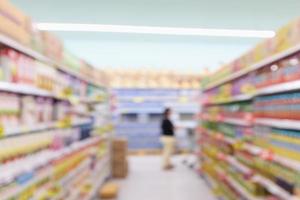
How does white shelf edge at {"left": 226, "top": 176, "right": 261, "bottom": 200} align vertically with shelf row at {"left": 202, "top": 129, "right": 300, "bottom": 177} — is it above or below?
below

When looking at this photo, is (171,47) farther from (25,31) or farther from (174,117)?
(25,31)

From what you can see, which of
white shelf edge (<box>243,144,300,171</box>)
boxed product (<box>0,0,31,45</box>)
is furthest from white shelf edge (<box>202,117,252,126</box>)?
boxed product (<box>0,0,31,45</box>)

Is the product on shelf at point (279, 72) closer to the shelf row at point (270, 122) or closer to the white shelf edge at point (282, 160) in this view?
the shelf row at point (270, 122)

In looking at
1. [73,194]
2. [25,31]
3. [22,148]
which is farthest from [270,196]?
[25,31]

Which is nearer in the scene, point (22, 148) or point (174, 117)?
point (22, 148)

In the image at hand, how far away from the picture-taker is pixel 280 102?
11.2ft

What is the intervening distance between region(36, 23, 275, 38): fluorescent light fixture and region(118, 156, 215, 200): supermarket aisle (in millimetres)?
3901

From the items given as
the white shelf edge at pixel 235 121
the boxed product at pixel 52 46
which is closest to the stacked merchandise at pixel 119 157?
the white shelf edge at pixel 235 121

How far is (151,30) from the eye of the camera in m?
11.0

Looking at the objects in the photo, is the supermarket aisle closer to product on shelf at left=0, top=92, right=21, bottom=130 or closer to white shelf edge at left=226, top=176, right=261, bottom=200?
white shelf edge at left=226, top=176, right=261, bottom=200

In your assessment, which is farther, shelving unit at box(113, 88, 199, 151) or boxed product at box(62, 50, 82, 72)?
shelving unit at box(113, 88, 199, 151)

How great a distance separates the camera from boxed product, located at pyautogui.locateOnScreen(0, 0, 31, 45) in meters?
2.42

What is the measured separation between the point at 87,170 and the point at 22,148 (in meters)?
2.87

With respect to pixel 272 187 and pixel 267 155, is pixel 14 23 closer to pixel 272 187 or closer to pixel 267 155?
pixel 267 155
